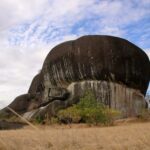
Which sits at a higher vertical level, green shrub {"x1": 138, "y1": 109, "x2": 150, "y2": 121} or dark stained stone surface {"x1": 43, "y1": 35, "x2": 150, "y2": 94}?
dark stained stone surface {"x1": 43, "y1": 35, "x2": 150, "y2": 94}

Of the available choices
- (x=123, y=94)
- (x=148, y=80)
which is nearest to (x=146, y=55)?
(x=148, y=80)

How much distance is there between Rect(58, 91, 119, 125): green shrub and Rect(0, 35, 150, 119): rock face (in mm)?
2600

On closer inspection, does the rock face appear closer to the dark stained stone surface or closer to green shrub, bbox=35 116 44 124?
the dark stained stone surface

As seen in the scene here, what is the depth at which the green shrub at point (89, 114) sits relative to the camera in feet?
69.5

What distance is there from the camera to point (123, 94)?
28.0 metres

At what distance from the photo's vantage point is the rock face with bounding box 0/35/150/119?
27.8 metres

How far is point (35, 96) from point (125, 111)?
7086 millimetres

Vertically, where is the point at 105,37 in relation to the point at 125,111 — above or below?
above

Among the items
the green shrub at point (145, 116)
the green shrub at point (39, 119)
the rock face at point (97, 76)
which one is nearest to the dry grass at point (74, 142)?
the green shrub at point (145, 116)

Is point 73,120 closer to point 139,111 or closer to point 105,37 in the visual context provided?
point 139,111

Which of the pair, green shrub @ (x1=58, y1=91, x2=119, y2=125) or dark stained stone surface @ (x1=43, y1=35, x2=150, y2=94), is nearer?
green shrub @ (x1=58, y1=91, x2=119, y2=125)

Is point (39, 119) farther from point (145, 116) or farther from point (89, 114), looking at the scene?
point (145, 116)

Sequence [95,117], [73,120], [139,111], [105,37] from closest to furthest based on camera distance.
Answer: [95,117] → [73,120] → [139,111] → [105,37]

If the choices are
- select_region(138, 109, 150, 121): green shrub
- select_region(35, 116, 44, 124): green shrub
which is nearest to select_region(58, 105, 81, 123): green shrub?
select_region(35, 116, 44, 124): green shrub
